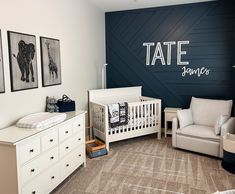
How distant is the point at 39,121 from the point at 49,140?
0.75ft

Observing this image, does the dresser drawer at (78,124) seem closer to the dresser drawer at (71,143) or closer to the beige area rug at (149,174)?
the dresser drawer at (71,143)

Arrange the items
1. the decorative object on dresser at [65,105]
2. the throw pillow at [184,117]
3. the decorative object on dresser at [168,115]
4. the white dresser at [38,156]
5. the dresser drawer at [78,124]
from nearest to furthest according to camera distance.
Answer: the white dresser at [38,156] < the dresser drawer at [78,124] < the decorative object on dresser at [65,105] < the throw pillow at [184,117] < the decorative object on dresser at [168,115]

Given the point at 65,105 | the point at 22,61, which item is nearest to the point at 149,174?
the point at 65,105

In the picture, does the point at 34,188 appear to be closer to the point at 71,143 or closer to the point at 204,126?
the point at 71,143

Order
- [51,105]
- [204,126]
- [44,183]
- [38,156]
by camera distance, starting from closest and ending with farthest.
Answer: [38,156]
[44,183]
[51,105]
[204,126]

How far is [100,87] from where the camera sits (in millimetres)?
4816

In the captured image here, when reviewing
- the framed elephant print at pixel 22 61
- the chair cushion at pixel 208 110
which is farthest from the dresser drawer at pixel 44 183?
the chair cushion at pixel 208 110

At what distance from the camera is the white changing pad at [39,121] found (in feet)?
7.66

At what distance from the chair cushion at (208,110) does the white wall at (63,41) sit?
6.56 ft

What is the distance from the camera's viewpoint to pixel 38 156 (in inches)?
89.2

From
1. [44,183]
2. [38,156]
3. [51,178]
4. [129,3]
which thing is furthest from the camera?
[129,3]

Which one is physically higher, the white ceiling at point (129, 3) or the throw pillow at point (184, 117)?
the white ceiling at point (129, 3)

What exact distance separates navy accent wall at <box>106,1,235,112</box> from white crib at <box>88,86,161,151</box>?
539 mm

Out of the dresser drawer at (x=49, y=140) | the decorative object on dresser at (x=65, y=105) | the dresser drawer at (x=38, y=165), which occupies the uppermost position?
the decorative object on dresser at (x=65, y=105)
